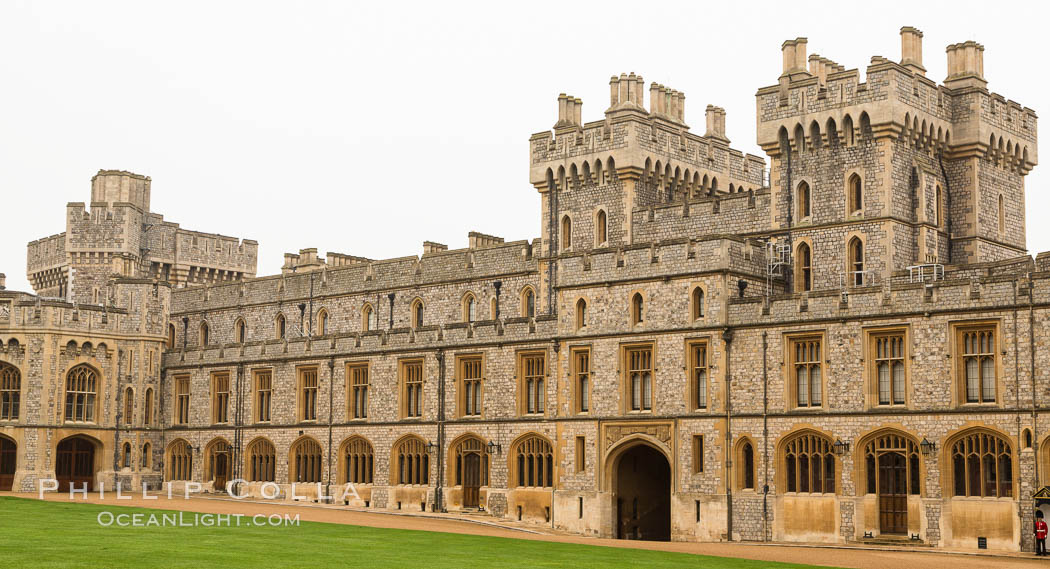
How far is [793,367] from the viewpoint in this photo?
133 ft

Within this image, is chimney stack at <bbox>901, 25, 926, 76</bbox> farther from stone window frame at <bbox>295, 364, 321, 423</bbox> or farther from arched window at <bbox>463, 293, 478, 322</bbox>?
stone window frame at <bbox>295, 364, 321, 423</bbox>

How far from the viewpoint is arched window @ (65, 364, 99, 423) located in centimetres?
5919

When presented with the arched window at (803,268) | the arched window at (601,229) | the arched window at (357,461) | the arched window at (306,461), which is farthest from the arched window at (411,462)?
the arched window at (803,268)

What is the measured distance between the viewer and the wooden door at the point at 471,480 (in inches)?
1992

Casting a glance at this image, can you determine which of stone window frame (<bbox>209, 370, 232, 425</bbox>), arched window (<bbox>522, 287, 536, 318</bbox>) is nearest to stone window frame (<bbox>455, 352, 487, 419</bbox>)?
arched window (<bbox>522, 287, 536, 318</bbox>)

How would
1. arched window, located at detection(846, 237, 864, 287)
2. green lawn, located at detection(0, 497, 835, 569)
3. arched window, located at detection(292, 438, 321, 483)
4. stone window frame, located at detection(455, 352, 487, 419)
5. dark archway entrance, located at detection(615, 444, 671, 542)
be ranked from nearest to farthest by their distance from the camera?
green lawn, located at detection(0, 497, 835, 569), arched window, located at detection(846, 237, 864, 287), dark archway entrance, located at detection(615, 444, 671, 542), stone window frame, located at detection(455, 352, 487, 419), arched window, located at detection(292, 438, 321, 483)

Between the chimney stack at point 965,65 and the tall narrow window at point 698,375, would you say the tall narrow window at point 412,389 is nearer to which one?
the tall narrow window at point 698,375

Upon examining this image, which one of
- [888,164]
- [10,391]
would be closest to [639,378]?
[888,164]

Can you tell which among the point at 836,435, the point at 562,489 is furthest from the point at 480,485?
the point at 836,435

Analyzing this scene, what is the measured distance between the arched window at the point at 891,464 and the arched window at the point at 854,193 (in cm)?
789

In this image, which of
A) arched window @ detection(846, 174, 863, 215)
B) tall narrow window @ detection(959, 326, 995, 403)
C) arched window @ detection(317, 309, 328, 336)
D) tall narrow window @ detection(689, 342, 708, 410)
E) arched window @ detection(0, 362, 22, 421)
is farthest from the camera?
arched window @ detection(317, 309, 328, 336)

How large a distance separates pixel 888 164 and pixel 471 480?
1937cm

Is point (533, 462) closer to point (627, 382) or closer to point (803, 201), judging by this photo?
point (627, 382)

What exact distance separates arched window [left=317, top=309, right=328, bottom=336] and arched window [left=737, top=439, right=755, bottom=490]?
81.3 ft
